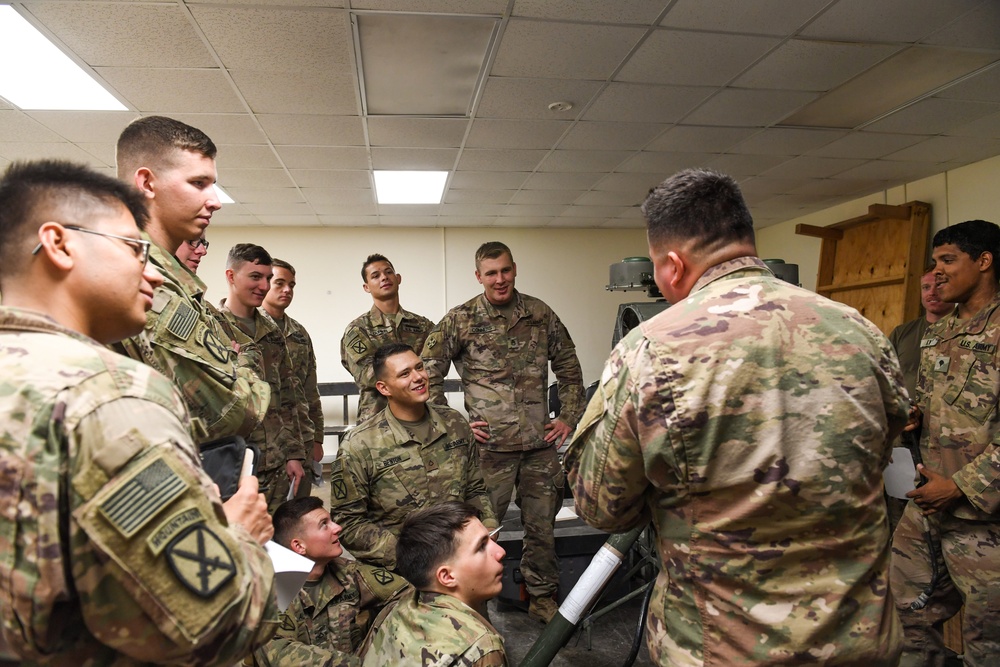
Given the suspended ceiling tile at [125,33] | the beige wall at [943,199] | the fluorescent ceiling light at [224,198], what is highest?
the suspended ceiling tile at [125,33]

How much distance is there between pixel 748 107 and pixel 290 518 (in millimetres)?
3099

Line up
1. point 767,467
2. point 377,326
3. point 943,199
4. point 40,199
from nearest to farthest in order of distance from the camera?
point 40,199, point 767,467, point 377,326, point 943,199

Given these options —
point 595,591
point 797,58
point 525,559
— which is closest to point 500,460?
point 525,559

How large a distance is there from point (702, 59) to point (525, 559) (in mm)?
2480

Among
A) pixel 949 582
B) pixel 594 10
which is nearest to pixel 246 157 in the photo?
pixel 594 10

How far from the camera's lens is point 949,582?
7.36 feet

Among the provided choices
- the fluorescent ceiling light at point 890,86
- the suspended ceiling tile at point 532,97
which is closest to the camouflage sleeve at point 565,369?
the suspended ceiling tile at point 532,97

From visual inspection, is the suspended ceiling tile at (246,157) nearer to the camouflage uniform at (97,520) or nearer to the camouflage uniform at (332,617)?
the camouflage uniform at (332,617)

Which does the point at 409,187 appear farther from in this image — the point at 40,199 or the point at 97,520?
the point at 97,520

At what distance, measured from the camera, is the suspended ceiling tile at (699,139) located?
3.83 meters

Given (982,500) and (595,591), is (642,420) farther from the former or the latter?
(982,500)

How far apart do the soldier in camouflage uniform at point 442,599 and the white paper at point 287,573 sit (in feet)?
1.45

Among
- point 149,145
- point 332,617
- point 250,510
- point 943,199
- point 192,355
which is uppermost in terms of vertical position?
point 943,199

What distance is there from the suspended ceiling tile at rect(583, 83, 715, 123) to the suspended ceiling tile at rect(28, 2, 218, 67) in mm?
1928
